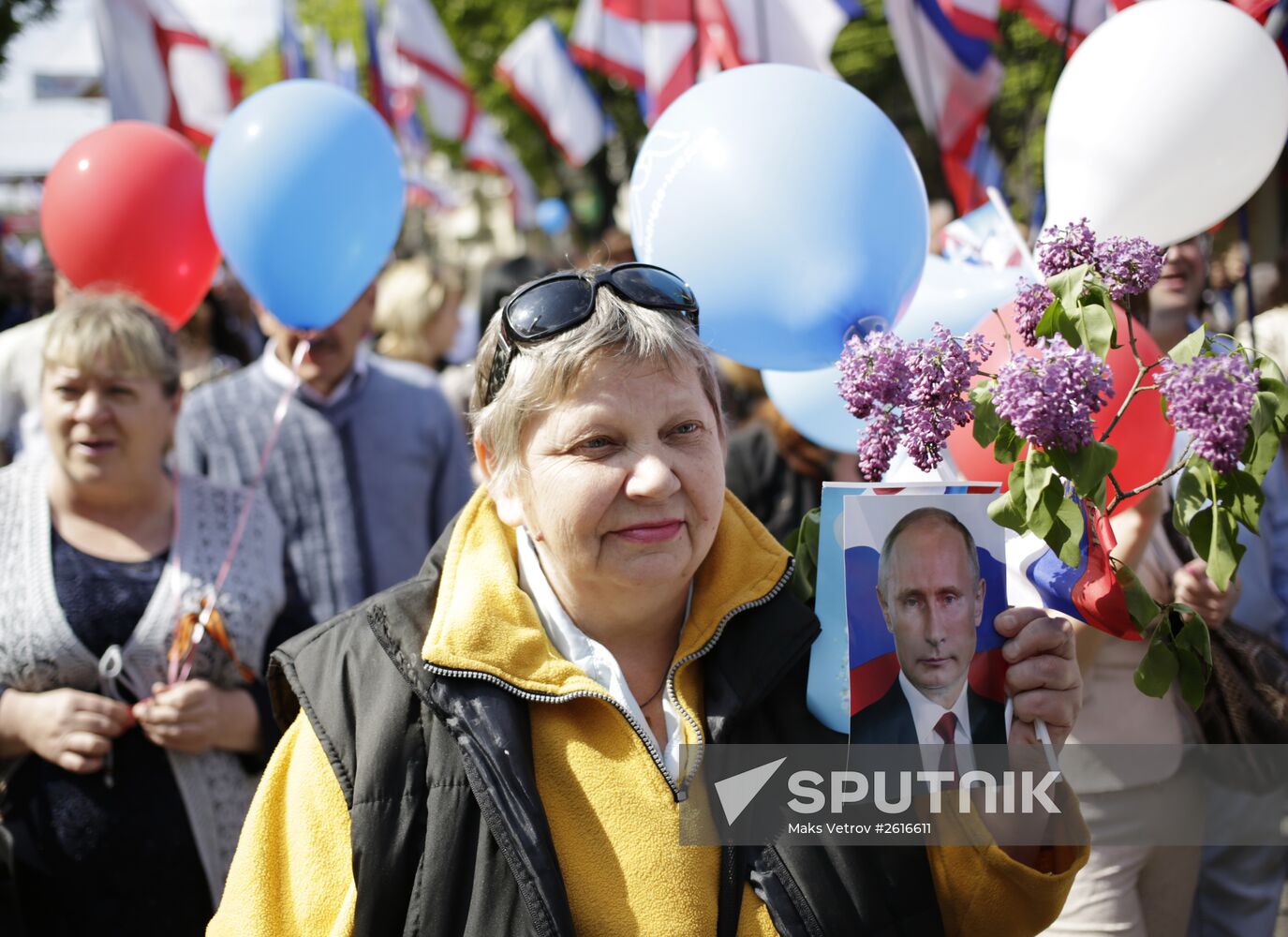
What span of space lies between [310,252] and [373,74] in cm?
961

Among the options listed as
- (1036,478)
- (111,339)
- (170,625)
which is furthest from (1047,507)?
(111,339)

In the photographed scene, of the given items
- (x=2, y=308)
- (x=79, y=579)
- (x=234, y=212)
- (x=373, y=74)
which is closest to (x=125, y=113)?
(x=234, y=212)

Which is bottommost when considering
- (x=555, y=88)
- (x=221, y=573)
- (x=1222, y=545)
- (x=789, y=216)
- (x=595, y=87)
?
(x=221, y=573)

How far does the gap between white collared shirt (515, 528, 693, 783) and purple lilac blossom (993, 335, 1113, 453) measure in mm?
719

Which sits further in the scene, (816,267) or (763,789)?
(816,267)

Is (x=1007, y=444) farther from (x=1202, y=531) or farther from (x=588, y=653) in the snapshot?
(x=588, y=653)

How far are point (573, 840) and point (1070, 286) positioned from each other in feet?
3.46

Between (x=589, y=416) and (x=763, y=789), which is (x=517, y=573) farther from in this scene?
(x=763, y=789)

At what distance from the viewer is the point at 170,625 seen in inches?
115

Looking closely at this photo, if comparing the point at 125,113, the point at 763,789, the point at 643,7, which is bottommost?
the point at 763,789

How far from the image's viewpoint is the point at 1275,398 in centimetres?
153

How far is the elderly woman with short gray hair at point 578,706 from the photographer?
5.75 feet

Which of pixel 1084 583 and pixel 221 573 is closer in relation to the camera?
pixel 1084 583

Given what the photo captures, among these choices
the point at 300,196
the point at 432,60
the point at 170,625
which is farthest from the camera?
the point at 432,60
